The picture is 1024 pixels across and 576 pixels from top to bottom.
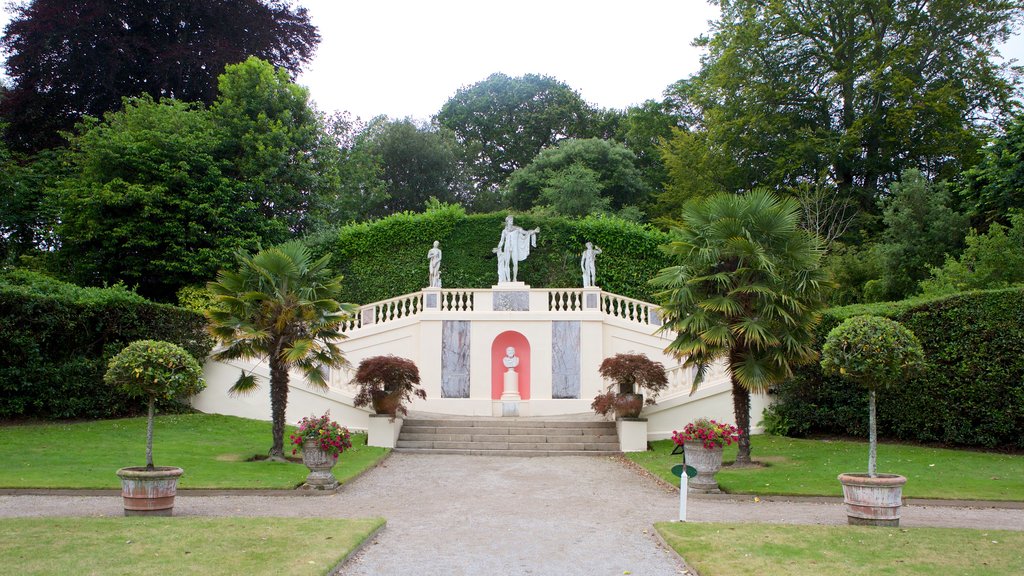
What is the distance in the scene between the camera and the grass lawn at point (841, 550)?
24.7 feet

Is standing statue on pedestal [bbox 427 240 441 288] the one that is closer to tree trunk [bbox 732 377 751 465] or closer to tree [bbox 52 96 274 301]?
tree [bbox 52 96 274 301]

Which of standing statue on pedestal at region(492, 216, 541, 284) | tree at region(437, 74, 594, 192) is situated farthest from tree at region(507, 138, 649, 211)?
standing statue on pedestal at region(492, 216, 541, 284)

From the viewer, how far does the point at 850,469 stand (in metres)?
14.0

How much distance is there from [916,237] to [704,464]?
616 inches

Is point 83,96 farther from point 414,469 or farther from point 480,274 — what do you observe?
point 414,469

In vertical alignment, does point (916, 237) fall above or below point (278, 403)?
above

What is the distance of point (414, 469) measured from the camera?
15.5m

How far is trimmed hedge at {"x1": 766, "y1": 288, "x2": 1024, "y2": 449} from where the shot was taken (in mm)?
15195

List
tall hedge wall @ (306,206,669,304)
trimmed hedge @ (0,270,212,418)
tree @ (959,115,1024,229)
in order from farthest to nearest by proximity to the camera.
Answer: tall hedge wall @ (306,206,669,304), tree @ (959,115,1024,229), trimmed hedge @ (0,270,212,418)

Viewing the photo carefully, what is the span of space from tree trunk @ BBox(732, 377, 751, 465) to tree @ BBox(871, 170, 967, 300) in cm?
1109

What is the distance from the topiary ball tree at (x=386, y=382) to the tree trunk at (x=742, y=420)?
22.3ft

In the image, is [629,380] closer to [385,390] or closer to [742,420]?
[742,420]

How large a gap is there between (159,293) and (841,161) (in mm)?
25522

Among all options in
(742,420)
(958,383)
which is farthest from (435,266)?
(958,383)
